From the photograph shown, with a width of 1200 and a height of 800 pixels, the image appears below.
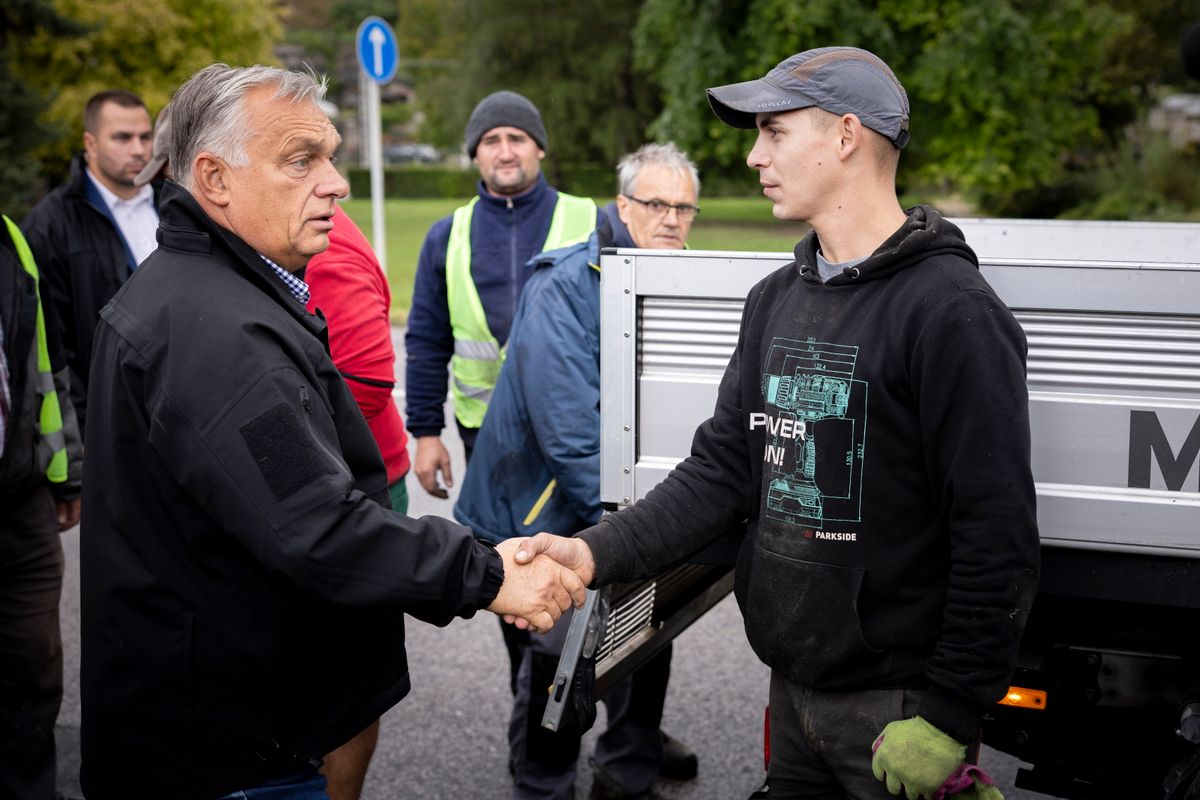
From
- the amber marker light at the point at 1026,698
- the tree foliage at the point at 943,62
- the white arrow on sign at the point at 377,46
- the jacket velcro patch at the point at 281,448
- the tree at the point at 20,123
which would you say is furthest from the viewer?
→ the tree foliage at the point at 943,62

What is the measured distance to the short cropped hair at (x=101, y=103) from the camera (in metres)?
5.40

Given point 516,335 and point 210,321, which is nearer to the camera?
point 210,321

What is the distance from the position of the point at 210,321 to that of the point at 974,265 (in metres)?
1.42

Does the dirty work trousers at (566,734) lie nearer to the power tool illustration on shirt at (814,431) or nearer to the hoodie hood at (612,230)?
the hoodie hood at (612,230)

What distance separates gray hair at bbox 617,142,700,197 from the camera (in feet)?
14.4

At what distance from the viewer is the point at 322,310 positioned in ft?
11.3

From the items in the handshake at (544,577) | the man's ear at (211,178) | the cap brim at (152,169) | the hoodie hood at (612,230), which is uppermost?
the man's ear at (211,178)

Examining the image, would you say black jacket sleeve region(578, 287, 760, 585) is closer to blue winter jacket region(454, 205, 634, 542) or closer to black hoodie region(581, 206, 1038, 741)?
black hoodie region(581, 206, 1038, 741)

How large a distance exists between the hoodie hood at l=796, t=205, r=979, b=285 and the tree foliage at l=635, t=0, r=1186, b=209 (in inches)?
942

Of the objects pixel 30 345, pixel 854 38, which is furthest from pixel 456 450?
pixel 854 38

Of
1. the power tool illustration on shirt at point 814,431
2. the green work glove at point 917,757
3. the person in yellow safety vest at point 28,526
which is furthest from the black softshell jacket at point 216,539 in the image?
the person in yellow safety vest at point 28,526

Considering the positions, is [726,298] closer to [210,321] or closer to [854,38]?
[210,321]

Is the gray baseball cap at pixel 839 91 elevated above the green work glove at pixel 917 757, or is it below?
above

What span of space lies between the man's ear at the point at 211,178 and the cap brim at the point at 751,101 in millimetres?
951
